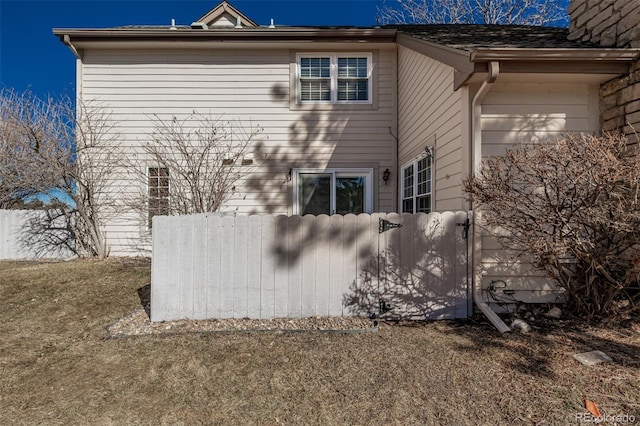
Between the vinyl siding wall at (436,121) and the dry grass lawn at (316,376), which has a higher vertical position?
the vinyl siding wall at (436,121)

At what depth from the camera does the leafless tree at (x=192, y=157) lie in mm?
7230

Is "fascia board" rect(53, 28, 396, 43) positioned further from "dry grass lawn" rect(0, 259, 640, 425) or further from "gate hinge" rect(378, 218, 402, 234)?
"dry grass lawn" rect(0, 259, 640, 425)

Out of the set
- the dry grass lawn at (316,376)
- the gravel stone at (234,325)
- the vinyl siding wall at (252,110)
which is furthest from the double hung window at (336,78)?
the dry grass lawn at (316,376)

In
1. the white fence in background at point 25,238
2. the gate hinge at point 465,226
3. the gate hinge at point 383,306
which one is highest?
the gate hinge at point 465,226

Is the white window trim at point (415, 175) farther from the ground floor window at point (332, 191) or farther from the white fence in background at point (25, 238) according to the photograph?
the white fence in background at point (25, 238)

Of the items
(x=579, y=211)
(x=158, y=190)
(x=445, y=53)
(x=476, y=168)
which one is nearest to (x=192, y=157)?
(x=158, y=190)

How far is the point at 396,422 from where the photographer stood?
6.98 feet

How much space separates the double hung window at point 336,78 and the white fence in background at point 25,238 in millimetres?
6769

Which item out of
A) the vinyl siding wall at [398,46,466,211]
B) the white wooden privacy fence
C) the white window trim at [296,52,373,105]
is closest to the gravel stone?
the white wooden privacy fence

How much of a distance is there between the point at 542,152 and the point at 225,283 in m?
3.59

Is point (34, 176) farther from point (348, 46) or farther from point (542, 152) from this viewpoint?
point (542, 152)

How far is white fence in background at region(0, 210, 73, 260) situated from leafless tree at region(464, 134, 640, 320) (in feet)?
29.8

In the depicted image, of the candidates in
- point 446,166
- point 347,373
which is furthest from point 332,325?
point 446,166

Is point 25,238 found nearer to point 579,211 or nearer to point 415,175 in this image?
point 415,175
